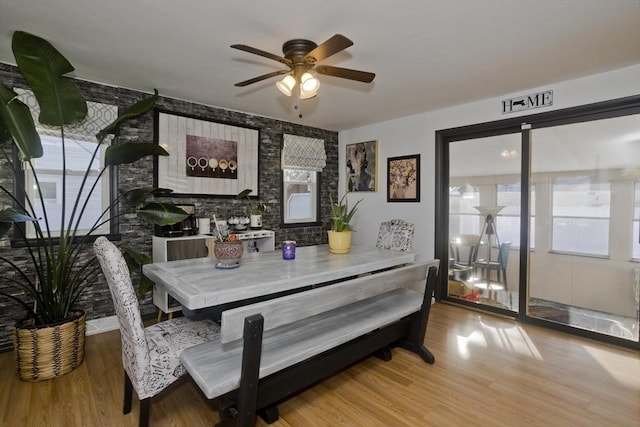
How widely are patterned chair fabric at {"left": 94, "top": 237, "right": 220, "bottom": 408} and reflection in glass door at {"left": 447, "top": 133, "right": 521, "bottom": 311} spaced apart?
342 cm

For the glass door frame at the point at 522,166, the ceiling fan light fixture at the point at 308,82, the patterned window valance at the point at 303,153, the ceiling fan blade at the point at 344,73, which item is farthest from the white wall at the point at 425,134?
the ceiling fan light fixture at the point at 308,82

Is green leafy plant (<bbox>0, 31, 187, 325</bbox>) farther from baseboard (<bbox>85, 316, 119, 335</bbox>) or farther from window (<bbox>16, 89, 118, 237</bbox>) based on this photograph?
baseboard (<bbox>85, 316, 119, 335</bbox>)

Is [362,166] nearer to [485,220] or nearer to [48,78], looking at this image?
[485,220]

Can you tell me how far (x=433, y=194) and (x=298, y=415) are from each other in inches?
123

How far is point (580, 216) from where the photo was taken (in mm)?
3191

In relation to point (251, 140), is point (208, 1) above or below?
above

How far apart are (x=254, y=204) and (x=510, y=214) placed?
10.3 feet

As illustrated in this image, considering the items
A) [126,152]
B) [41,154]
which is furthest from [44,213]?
[126,152]

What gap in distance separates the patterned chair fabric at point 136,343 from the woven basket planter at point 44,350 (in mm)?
994

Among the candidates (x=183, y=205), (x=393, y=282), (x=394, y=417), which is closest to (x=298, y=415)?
(x=394, y=417)

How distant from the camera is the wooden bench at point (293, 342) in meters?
1.55

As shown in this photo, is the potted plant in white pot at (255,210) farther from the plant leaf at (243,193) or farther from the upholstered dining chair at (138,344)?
the upholstered dining chair at (138,344)

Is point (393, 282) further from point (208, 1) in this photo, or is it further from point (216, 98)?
point (216, 98)

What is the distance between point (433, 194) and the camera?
421 centimetres
